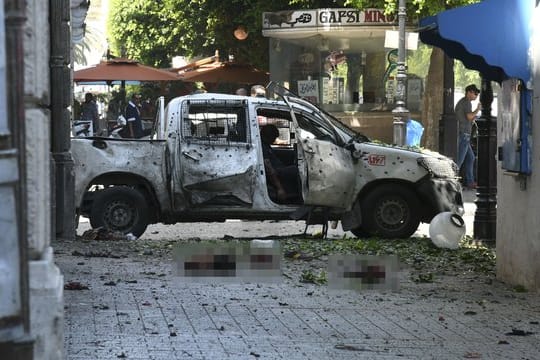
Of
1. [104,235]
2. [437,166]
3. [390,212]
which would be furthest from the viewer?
[437,166]

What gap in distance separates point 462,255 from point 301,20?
14.7m

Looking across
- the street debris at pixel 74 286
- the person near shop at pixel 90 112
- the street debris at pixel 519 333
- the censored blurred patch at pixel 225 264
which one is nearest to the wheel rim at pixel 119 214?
the censored blurred patch at pixel 225 264

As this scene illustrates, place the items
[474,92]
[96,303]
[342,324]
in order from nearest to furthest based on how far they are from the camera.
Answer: [342,324]
[96,303]
[474,92]

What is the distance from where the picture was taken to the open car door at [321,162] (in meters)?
13.1

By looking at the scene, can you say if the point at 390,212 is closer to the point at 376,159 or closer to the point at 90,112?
the point at 376,159

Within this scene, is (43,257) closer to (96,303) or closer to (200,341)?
(200,341)

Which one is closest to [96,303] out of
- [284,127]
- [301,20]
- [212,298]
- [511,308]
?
[212,298]

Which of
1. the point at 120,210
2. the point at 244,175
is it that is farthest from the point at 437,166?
the point at 120,210

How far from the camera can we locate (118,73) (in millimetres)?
30203

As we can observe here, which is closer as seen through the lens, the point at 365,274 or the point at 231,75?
the point at 365,274

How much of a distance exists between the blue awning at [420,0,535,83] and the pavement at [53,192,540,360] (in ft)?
6.38

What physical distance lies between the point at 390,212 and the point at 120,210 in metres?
3.34

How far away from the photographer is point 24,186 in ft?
13.3

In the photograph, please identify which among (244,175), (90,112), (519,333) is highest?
(90,112)
